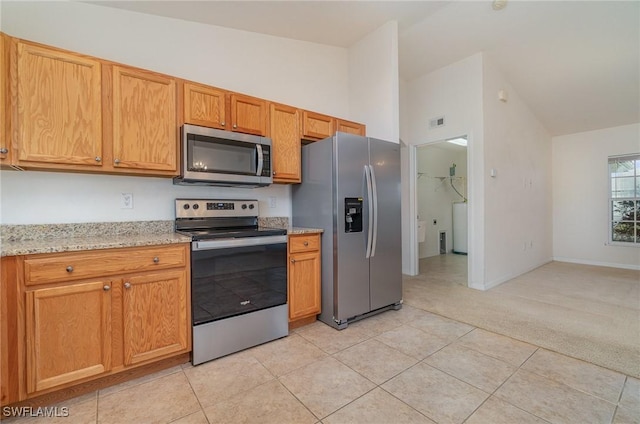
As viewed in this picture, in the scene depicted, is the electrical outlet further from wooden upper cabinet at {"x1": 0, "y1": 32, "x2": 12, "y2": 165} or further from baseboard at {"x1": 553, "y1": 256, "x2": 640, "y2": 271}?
baseboard at {"x1": 553, "y1": 256, "x2": 640, "y2": 271}

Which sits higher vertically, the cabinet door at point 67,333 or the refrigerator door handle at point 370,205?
the refrigerator door handle at point 370,205

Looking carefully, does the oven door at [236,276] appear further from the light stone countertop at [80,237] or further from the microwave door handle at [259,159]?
the microwave door handle at [259,159]

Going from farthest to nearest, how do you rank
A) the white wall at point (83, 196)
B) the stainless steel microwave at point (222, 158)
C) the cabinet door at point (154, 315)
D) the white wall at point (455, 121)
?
the white wall at point (455, 121) → the stainless steel microwave at point (222, 158) → the white wall at point (83, 196) → the cabinet door at point (154, 315)

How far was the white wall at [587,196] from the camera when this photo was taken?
195 inches

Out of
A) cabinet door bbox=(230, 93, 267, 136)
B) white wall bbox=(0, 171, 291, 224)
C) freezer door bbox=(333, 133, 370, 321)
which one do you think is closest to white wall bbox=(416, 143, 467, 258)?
freezer door bbox=(333, 133, 370, 321)

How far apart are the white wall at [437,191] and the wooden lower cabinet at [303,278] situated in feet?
12.3

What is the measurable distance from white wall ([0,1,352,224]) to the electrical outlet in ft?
0.10

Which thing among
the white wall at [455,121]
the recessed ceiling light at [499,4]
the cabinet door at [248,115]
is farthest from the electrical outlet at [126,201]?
the recessed ceiling light at [499,4]

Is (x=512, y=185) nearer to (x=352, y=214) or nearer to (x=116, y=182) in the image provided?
(x=352, y=214)

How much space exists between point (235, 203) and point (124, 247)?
1045 mm

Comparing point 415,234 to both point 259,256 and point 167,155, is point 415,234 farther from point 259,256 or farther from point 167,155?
point 167,155

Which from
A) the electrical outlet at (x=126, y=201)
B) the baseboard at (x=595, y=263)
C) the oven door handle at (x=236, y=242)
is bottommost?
the baseboard at (x=595, y=263)

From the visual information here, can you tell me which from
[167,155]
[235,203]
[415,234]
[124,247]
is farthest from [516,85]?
[124,247]

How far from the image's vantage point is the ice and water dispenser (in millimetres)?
2543
